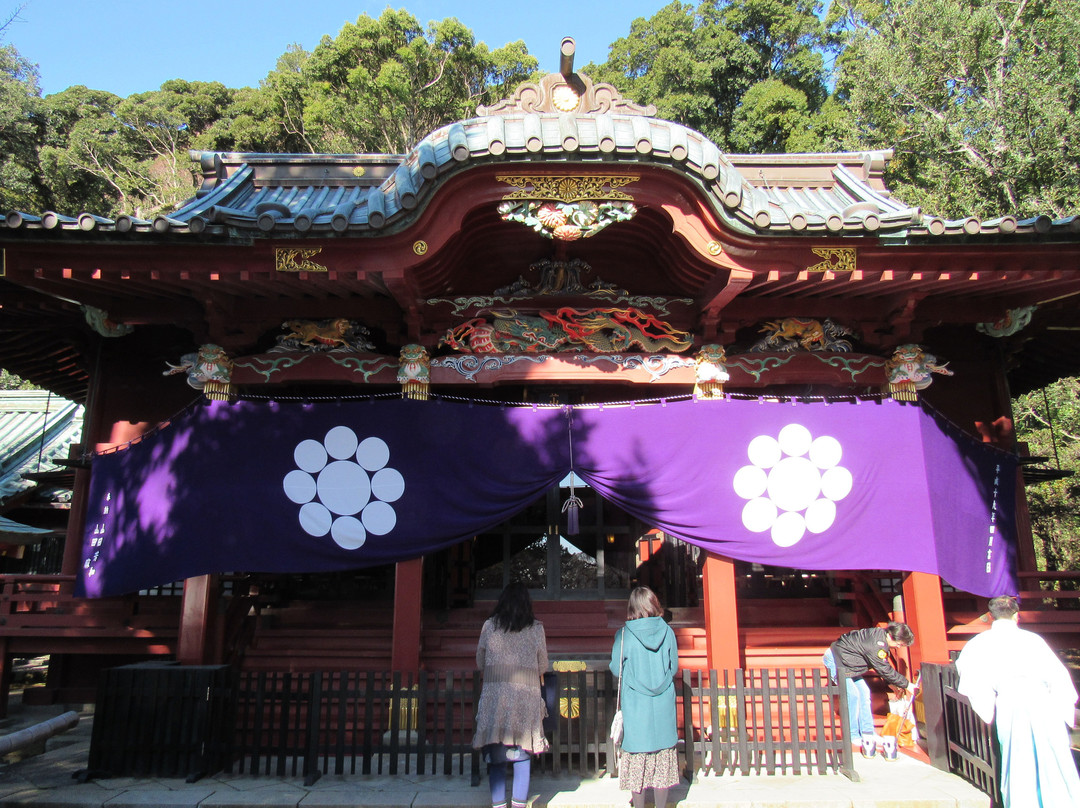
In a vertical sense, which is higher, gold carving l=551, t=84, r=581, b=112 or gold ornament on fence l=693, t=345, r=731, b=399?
gold carving l=551, t=84, r=581, b=112

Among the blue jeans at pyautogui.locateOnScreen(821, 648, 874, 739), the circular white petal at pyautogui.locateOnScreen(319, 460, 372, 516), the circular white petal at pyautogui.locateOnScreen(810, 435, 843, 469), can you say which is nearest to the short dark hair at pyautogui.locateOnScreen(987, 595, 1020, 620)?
the blue jeans at pyautogui.locateOnScreen(821, 648, 874, 739)

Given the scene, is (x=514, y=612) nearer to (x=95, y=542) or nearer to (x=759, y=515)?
(x=759, y=515)

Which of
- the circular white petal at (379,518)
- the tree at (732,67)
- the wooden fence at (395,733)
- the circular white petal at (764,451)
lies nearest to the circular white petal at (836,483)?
the circular white petal at (764,451)

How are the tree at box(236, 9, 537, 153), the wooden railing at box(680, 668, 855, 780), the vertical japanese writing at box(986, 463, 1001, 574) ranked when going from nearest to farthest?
the wooden railing at box(680, 668, 855, 780) → the vertical japanese writing at box(986, 463, 1001, 574) → the tree at box(236, 9, 537, 153)

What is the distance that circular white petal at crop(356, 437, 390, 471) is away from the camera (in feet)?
23.5

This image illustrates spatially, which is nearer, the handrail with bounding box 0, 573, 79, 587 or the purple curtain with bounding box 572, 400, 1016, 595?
the purple curtain with bounding box 572, 400, 1016, 595

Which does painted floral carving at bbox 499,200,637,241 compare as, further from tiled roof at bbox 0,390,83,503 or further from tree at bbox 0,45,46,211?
tree at bbox 0,45,46,211

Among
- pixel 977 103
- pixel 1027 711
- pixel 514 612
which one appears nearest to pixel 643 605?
pixel 514 612

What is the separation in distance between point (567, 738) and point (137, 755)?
369 cm

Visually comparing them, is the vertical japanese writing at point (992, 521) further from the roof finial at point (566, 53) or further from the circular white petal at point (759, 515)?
the roof finial at point (566, 53)

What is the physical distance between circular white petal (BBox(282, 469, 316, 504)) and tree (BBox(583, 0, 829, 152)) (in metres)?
24.3

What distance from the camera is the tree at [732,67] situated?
26766 millimetres

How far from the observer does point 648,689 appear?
4598mm

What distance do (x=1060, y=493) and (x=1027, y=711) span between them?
14332mm
